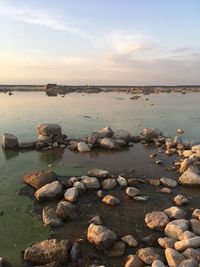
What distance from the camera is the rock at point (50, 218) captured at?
9.34 meters

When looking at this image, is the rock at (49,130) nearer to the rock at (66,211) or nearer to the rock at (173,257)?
the rock at (66,211)

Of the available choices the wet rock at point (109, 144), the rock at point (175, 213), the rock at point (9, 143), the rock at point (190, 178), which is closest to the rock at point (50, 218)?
the rock at point (175, 213)

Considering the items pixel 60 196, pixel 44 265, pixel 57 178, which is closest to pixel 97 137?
pixel 57 178

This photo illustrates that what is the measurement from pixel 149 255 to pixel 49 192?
4.35 metres

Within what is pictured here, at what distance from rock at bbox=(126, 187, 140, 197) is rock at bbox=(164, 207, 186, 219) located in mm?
1633

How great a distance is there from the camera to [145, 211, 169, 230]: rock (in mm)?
9094

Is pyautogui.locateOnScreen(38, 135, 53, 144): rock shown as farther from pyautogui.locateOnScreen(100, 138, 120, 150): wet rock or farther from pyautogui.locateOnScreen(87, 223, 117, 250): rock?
pyautogui.locateOnScreen(87, 223, 117, 250): rock

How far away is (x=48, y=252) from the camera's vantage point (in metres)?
7.73

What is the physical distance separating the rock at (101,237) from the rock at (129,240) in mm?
245

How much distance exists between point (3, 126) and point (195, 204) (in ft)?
60.8

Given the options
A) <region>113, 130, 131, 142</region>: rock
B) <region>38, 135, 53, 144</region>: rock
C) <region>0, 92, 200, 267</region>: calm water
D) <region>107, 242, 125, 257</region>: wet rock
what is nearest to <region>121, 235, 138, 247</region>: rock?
<region>107, 242, 125, 257</region>: wet rock

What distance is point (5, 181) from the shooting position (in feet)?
42.2

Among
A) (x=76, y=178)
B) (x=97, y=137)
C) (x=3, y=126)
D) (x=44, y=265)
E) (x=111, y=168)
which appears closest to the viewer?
(x=44, y=265)

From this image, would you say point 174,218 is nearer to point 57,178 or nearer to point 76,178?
point 76,178
